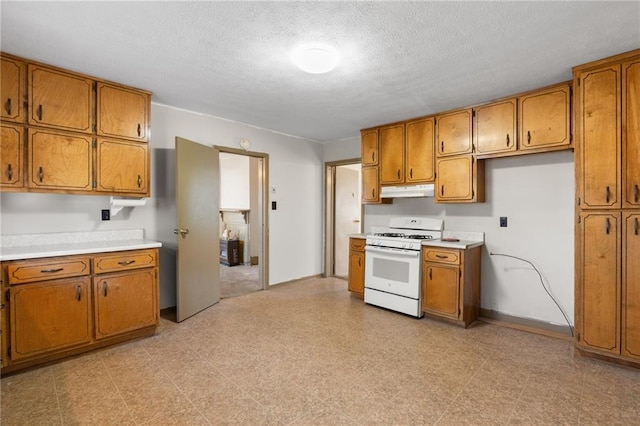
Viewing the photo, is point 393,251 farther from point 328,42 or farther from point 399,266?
point 328,42

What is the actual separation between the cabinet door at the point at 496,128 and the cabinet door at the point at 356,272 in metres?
2.00

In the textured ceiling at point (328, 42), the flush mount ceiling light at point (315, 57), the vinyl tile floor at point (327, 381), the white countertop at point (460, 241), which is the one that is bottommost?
the vinyl tile floor at point (327, 381)

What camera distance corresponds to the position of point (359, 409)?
1.96 meters

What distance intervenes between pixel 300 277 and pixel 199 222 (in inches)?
84.1

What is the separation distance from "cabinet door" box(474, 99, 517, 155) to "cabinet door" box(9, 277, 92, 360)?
402cm

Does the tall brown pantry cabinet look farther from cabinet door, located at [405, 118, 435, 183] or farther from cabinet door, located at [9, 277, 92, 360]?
cabinet door, located at [9, 277, 92, 360]

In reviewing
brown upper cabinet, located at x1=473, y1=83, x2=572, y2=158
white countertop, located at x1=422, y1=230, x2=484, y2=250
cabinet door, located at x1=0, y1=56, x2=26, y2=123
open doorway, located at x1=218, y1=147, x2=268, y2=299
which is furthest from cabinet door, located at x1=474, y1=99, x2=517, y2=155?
cabinet door, located at x1=0, y1=56, x2=26, y2=123

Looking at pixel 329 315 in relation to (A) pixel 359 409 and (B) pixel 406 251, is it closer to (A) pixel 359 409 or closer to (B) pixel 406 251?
(B) pixel 406 251

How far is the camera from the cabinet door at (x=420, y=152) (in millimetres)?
3857

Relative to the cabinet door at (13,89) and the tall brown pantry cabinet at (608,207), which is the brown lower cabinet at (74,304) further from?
the tall brown pantry cabinet at (608,207)

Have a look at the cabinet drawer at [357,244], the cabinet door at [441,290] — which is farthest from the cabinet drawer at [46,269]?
the cabinet door at [441,290]

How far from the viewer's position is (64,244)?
2838 millimetres

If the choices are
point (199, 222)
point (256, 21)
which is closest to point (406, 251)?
point (199, 222)

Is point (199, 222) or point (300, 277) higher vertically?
point (199, 222)
